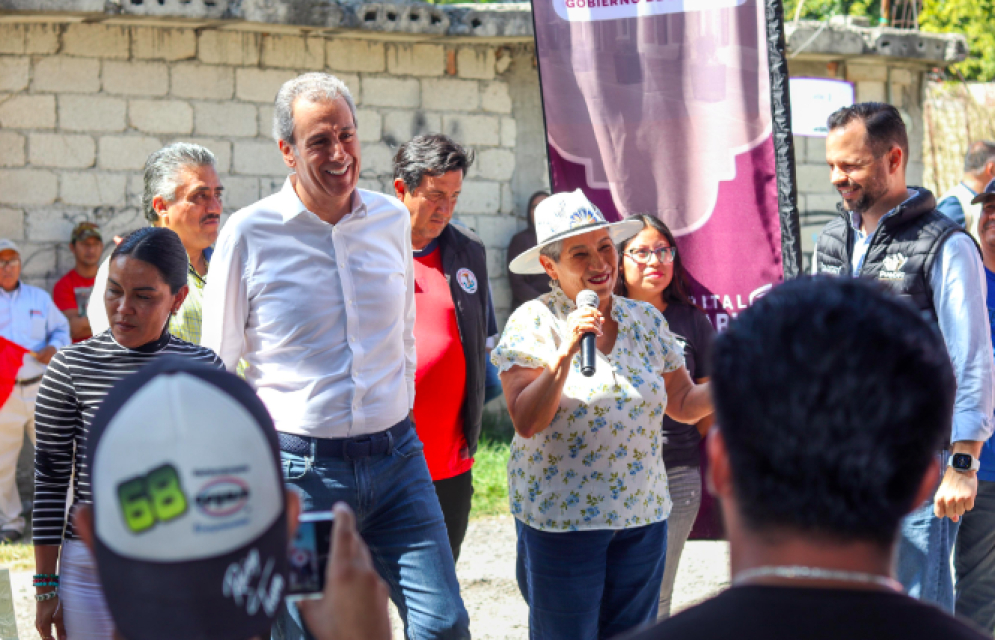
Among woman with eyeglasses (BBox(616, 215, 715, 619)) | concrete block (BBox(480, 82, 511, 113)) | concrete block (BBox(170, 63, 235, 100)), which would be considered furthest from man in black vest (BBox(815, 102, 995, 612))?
concrete block (BBox(170, 63, 235, 100))

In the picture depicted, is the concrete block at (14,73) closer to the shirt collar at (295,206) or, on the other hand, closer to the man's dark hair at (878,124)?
the shirt collar at (295,206)

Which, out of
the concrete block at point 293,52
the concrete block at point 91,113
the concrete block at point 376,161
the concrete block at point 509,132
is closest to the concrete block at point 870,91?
the concrete block at point 509,132

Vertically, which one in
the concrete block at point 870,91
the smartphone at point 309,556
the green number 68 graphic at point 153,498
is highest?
the concrete block at point 870,91

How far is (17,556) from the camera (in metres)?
6.31

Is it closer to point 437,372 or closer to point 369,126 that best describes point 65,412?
point 437,372

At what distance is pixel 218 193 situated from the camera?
4.10 meters

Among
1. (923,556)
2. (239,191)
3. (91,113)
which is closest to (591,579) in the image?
(923,556)

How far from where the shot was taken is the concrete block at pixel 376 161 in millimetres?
8352

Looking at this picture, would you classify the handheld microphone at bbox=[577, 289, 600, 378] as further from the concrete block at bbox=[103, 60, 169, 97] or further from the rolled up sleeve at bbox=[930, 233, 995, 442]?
the concrete block at bbox=[103, 60, 169, 97]

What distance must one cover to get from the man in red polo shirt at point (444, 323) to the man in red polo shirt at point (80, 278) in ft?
11.9

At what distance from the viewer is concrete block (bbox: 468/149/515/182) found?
875 centimetres

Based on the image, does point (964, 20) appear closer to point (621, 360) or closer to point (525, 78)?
A: point (525, 78)

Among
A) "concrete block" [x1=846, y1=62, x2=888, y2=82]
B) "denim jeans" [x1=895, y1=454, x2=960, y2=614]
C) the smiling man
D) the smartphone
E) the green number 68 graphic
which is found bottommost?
"denim jeans" [x1=895, y1=454, x2=960, y2=614]

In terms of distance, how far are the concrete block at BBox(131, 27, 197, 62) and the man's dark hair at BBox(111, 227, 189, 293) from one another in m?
4.96
